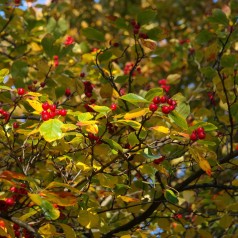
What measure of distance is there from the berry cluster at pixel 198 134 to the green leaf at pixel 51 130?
2.60 ft

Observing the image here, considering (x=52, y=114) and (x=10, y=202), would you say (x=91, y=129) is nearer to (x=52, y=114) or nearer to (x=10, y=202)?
(x=52, y=114)

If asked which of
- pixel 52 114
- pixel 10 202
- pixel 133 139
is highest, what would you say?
pixel 52 114

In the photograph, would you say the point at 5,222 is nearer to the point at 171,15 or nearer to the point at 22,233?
the point at 22,233

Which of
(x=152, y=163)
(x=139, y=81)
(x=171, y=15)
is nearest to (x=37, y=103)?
(x=152, y=163)

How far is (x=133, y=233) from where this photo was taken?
3.29 m

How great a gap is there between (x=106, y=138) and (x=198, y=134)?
0.52 metres

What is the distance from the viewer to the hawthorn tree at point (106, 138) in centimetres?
229

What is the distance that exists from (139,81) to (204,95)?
2124 mm

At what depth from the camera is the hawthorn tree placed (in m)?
2.29

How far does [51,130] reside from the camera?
6.56 ft

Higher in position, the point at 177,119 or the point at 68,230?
the point at 177,119

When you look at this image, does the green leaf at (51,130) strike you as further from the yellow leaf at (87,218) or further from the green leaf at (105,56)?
the green leaf at (105,56)

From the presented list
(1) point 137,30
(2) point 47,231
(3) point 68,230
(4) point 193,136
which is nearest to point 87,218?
(3) point 68,230

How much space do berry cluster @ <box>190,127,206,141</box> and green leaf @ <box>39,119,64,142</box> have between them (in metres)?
0.79
